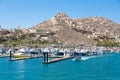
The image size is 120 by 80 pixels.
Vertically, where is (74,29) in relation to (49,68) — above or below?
above

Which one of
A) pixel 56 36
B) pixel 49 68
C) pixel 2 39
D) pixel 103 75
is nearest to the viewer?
pixel 103 75

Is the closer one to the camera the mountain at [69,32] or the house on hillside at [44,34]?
the house on hillside at [44,34]

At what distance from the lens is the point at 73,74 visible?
1556 inches

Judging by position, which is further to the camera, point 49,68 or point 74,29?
point 74,29

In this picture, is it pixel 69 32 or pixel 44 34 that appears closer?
pixel 44 34

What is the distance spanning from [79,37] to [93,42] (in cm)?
806

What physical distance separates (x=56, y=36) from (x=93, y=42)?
14.1 meters

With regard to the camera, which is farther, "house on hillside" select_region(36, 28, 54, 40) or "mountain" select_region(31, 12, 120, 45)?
"mountain" select_region(31, 12, 120, 45)

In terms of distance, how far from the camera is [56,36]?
13275 cm

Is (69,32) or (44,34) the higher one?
(69,32)

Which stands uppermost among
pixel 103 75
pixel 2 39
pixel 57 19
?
pixel 57 19

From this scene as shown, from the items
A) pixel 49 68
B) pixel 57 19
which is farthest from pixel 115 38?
pixel 49 68

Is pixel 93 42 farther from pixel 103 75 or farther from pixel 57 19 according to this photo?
pixel 103 75

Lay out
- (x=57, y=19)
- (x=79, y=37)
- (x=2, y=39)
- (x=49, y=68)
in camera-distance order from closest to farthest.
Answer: (x=49, y=68) → (x=2, y=39) → (x=79, y=37) → (x=57, y=19)
